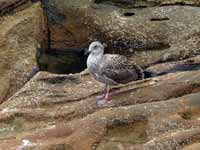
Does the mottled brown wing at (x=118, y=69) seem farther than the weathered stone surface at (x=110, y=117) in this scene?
Yes

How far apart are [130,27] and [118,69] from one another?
6.16m

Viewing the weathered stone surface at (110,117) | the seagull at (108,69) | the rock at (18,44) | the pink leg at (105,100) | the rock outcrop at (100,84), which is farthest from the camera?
the rock at (18,44)

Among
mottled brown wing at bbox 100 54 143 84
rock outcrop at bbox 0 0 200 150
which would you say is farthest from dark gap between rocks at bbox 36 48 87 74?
mottled brown wing at bbox 100 54 143 84

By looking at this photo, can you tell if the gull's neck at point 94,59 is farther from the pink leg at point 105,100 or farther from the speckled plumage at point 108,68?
the pink leg at point 105,100

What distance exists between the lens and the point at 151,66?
19797 mm

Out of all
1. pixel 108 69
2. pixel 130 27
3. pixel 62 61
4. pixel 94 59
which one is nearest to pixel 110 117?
pixel 108 69

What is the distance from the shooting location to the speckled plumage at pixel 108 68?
1597 cm

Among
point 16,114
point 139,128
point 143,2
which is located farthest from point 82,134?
point 143,2

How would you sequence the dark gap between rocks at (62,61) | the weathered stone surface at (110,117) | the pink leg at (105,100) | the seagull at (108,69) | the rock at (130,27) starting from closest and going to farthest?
the weathered stone surface at (110,117) → the pink leg at (105,100) → the seagull at (108,69) → the rock at (130,27) → the dark gap between rocks at (62,61)

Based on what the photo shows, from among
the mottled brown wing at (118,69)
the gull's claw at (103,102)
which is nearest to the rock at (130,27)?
the mottled brown wing at (118,69)

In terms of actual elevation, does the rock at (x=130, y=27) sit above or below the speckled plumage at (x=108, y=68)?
below

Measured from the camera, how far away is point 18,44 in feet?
70.6

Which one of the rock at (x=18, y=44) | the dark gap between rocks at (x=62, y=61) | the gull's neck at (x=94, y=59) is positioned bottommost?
the dark gap between rocks at (x=62, y=61)

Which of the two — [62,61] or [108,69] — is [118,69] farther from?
[62,61]
